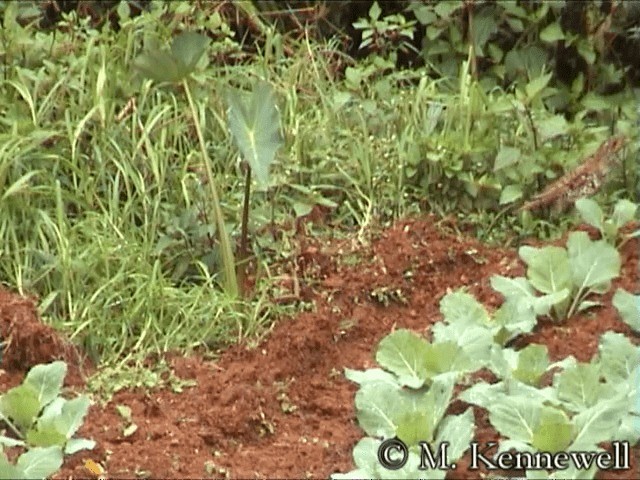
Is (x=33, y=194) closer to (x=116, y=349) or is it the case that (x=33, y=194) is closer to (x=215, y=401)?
(x=116, y=349)

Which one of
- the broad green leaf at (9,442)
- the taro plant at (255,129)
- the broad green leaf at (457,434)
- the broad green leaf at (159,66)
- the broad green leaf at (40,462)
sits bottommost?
the broad green leaf at (9,442)

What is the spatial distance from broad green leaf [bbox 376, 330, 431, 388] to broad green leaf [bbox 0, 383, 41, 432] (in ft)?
3.29

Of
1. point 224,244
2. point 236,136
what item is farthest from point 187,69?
point 224,244

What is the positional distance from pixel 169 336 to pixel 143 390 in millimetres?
297

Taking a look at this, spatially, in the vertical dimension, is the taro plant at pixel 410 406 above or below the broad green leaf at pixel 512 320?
above

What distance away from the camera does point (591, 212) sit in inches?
193

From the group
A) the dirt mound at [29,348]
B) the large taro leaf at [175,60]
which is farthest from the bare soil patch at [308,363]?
the large taro leaf at [175,60]

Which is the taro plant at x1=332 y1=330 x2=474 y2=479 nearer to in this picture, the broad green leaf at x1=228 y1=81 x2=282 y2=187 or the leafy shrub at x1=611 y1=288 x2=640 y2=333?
the leafy shrub at x1=611 y1=288 x2=640 y2=333

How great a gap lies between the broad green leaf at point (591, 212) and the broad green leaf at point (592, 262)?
0.78 feet

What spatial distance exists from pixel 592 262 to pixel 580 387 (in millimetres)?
829

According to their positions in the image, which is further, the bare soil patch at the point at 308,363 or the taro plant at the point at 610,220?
the taro plant at the point at 610,220

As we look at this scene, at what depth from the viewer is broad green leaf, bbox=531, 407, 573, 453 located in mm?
3625

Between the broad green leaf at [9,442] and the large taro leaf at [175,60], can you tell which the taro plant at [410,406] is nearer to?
the broad green leaf at [9,442]

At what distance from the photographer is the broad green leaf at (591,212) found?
4.89 m
